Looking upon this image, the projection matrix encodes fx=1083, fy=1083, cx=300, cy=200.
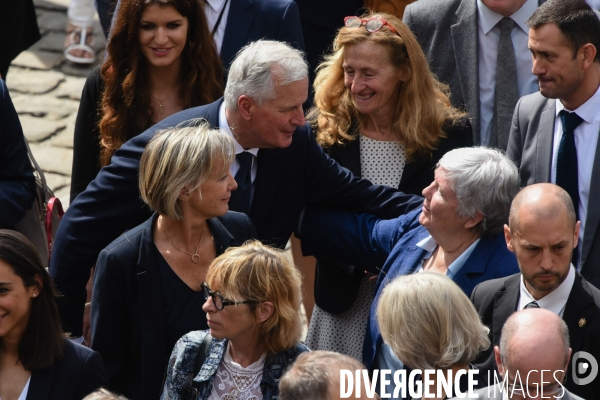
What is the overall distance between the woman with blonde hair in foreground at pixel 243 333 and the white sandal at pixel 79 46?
5.66 metres

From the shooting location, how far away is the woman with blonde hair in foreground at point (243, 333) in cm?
393

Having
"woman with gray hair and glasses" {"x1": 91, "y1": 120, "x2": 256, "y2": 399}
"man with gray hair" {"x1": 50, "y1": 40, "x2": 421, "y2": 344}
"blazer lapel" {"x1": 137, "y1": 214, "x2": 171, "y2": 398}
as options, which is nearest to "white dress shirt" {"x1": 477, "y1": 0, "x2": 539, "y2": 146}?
"man with gray hair" {"x1": 50, "y1": 40, "x2": 421, "y2": 344}

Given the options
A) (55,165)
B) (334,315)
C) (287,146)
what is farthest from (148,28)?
(55,165)

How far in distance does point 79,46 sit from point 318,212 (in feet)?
16.2

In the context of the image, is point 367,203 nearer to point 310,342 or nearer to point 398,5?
point 310,342

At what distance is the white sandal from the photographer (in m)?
9.20

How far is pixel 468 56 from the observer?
555 cm

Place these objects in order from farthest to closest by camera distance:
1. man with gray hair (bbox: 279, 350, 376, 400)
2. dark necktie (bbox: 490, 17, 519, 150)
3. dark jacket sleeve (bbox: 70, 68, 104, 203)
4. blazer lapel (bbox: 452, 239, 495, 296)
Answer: dark necktie (bbox: 490, 17, 519, 150) < dark jacket sleeve (bbox: 70, 68, 104, 203) < blazer lapel (bbox: 452, 239, 495, 296) < man with gray hair (bbox: 279, 350, 376, 400)

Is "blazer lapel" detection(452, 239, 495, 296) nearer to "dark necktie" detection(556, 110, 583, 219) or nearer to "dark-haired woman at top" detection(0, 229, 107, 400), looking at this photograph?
"dark necktie" detection(556, 110, 583, 219)

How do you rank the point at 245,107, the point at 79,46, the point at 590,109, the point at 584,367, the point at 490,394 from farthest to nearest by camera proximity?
the point at 79,46
the point at 590,109
the point at 245,107
the point at 584,367
the point at 490,394

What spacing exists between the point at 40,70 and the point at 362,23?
4.87 meters

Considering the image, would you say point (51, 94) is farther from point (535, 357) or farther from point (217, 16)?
point (535, 357)

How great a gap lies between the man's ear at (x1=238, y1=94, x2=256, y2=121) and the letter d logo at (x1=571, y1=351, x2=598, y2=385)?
1.72 m

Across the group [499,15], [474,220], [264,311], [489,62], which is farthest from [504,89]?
[264,311]
